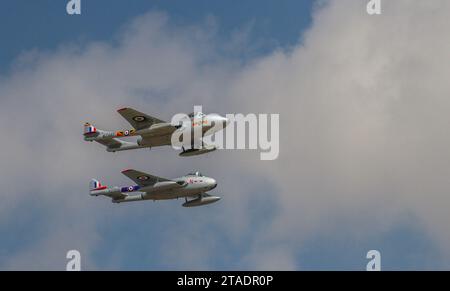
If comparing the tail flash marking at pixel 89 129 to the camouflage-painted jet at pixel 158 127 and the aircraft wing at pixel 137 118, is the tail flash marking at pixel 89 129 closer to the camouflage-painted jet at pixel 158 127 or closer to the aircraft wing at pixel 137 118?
the camouflage-painted jet at pixel 158 127

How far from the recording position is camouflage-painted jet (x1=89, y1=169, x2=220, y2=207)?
126 m

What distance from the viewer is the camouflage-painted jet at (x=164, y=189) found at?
413ft

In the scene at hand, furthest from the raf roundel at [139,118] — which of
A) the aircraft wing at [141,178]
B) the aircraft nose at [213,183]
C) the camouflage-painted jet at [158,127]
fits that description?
the aircraft nose at [213,183]

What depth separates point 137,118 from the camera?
11956 centimetres

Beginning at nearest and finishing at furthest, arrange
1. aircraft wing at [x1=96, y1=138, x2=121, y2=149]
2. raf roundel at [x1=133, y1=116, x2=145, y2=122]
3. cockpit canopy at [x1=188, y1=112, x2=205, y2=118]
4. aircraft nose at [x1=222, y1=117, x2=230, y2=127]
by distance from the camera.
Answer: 1. aircraft nose at [x1=222, y1=117, x2=230, y2=127]
2. raf roundel at [x1=133, y1=116, x2=145, y2=122]
3. cockpit canopy at [x1=188, y1=112, x2=205, y2=118]
4. aircraft wing at [x1=96, y1=138, x2=121, y2=149]

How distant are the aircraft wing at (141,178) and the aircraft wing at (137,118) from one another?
23.4ft

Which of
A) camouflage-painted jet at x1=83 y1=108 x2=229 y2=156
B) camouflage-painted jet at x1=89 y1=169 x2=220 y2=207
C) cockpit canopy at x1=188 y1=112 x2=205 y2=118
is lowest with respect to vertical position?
camouflage-painted jet at x1=89 y1=169 x2=220 y2=207

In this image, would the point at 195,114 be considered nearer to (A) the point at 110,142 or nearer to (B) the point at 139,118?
(B) the point at 139,118

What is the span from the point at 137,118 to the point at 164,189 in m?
11.9

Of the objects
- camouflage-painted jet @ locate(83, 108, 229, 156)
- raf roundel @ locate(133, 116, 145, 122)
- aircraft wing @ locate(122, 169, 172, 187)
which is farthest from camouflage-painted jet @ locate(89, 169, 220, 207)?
raf roundel @ locate(133, 116, 145, 122)

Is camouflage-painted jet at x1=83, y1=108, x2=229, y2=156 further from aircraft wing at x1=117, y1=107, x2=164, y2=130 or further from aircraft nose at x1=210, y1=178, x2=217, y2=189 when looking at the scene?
aircraft nose at x1=210, y1=178, x2=217, y2=189
